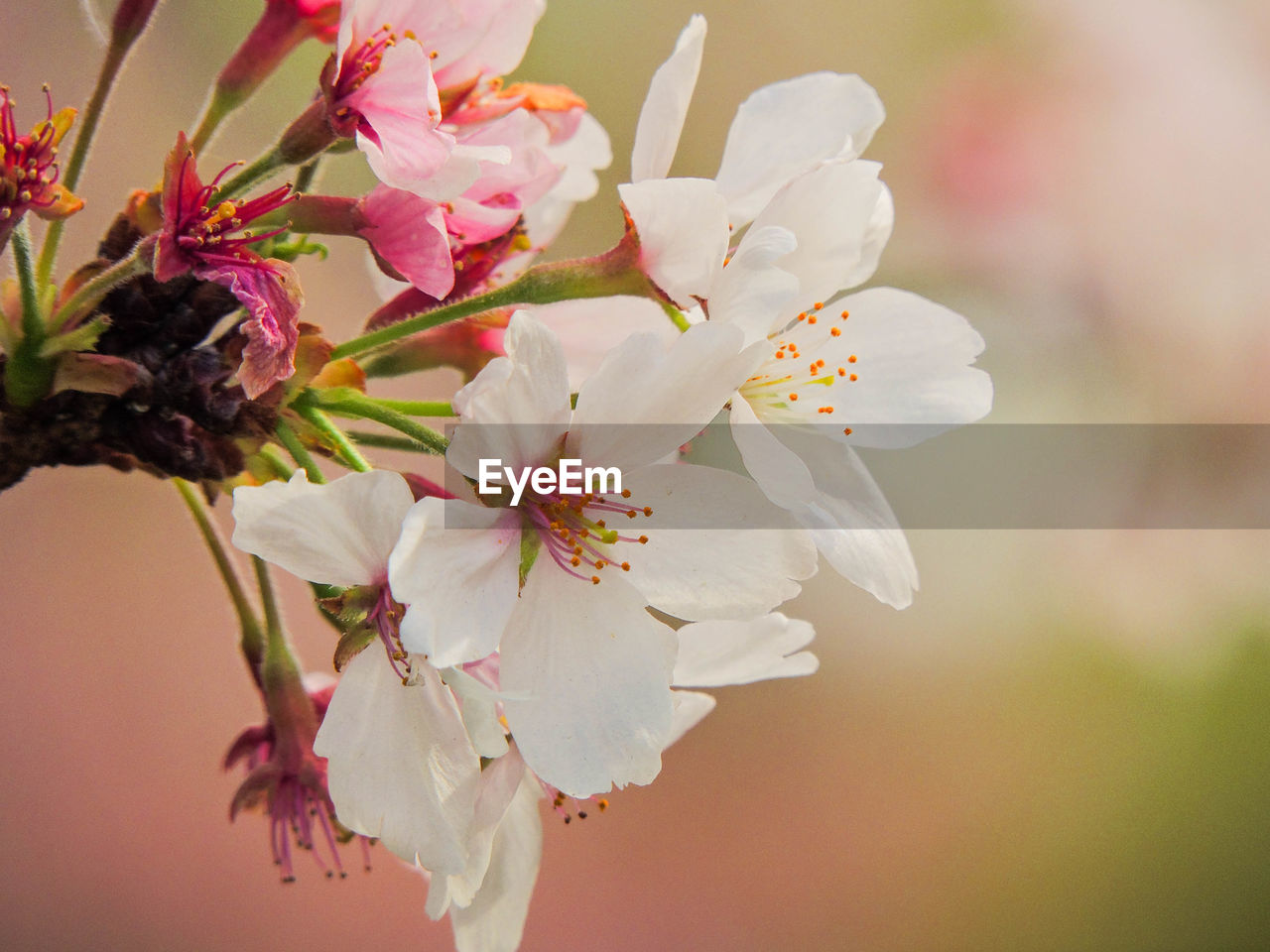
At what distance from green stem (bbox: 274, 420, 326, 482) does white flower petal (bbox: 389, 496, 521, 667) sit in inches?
2.3

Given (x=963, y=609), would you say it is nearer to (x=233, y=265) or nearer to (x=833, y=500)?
(x=833, y=500)

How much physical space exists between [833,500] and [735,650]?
92 millimetres

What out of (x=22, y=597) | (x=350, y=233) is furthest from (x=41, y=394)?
(x=22, y=597)

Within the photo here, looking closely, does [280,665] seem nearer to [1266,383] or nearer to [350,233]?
[350,233]

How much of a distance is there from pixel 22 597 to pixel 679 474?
1120mm

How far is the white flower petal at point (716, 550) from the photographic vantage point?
12.2 inches

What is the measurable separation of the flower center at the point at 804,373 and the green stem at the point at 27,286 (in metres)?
0.25

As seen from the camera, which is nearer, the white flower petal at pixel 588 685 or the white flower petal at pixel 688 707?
the white flower petal at pixel 588 685

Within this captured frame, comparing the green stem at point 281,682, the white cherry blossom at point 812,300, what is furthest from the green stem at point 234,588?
the white cherry blossom at point 812,300

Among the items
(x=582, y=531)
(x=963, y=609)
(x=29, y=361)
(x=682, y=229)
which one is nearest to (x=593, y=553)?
(x=582, y=531)

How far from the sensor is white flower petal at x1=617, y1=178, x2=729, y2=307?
0.30 meters

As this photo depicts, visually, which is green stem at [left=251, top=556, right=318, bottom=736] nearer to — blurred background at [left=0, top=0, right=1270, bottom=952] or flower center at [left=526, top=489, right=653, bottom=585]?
→ flower center at [left=526, top=489, right=653, bottom=585]

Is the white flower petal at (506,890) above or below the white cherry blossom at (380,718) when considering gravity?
below

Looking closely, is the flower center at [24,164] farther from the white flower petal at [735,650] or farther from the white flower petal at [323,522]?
the white flower petal at [735,650]
